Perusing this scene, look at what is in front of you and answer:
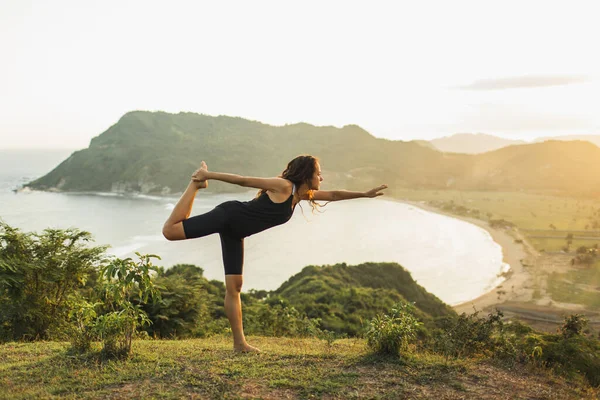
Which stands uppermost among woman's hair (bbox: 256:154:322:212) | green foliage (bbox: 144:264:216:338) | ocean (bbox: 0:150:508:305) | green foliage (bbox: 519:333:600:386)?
woman's hair (bbox: 256:154:322:212)

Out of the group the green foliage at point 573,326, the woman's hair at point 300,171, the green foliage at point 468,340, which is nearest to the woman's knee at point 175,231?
the woman's hair at point 300,171

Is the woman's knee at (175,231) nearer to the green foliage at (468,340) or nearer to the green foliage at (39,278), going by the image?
the green foliage at (468,340)

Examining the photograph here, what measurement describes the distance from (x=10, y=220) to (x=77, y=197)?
104 ft

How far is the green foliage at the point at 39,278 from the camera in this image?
5.96m

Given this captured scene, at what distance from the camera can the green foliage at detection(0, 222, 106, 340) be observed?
596 centimetres

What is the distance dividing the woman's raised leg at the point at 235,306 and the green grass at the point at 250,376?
0.45ft

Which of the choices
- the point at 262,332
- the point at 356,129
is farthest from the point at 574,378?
the point at 356,129

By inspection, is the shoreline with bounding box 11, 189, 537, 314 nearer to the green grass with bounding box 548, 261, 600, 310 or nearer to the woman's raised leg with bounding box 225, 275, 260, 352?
the green grass with bounding box 548, 261, 600, 310

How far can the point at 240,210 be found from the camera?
11.4 feet

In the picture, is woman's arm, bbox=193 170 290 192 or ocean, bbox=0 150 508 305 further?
ocean, bbox=0 150 508 305

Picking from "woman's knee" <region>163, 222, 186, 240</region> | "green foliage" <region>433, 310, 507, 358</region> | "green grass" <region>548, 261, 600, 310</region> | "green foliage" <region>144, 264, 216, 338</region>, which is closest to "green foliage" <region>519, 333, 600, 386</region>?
"green foliage" <region>433, 310, 507, 358</region>

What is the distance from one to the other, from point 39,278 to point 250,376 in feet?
15.7

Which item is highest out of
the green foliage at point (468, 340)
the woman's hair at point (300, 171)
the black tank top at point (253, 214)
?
the woman's hair at point (300, 171)

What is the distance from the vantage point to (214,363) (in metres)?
3.57
